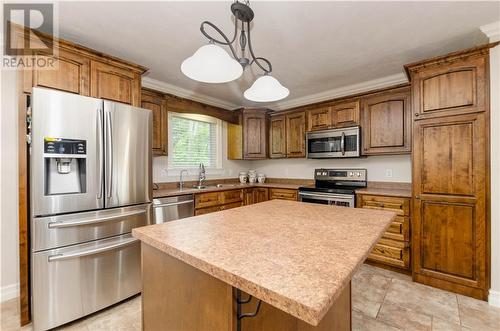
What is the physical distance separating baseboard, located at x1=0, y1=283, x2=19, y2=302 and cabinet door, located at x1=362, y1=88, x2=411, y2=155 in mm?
4249

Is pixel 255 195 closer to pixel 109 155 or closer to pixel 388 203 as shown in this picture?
pixel 388 203

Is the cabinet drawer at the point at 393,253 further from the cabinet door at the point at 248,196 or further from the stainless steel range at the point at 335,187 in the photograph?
the cabinet door at the point at 248,196

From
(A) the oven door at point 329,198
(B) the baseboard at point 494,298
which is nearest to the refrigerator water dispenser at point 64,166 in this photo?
(A) the oven door at point 329,198

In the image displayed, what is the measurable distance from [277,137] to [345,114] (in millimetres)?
1240

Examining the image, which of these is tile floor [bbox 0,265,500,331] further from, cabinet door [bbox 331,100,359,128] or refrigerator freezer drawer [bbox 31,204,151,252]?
cabinet door [bbox 331,100,359,128]

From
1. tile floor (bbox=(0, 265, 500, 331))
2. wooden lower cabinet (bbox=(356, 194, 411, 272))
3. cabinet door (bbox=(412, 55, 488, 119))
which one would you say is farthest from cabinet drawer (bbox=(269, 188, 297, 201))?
cabinet door (bbox=(412, 55, 488, 119))

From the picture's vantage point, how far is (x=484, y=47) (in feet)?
6.91

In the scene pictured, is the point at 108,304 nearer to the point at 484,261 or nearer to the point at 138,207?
the point at 138,207

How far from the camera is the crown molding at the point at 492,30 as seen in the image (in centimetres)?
199

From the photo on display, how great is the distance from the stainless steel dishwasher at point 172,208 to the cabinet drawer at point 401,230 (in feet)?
8.11

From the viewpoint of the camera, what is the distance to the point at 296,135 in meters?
3.98

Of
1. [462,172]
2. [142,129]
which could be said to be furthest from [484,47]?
[142,129]

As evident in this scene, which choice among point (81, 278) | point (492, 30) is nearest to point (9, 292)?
point (81, 278)

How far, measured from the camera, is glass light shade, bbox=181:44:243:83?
124cm
